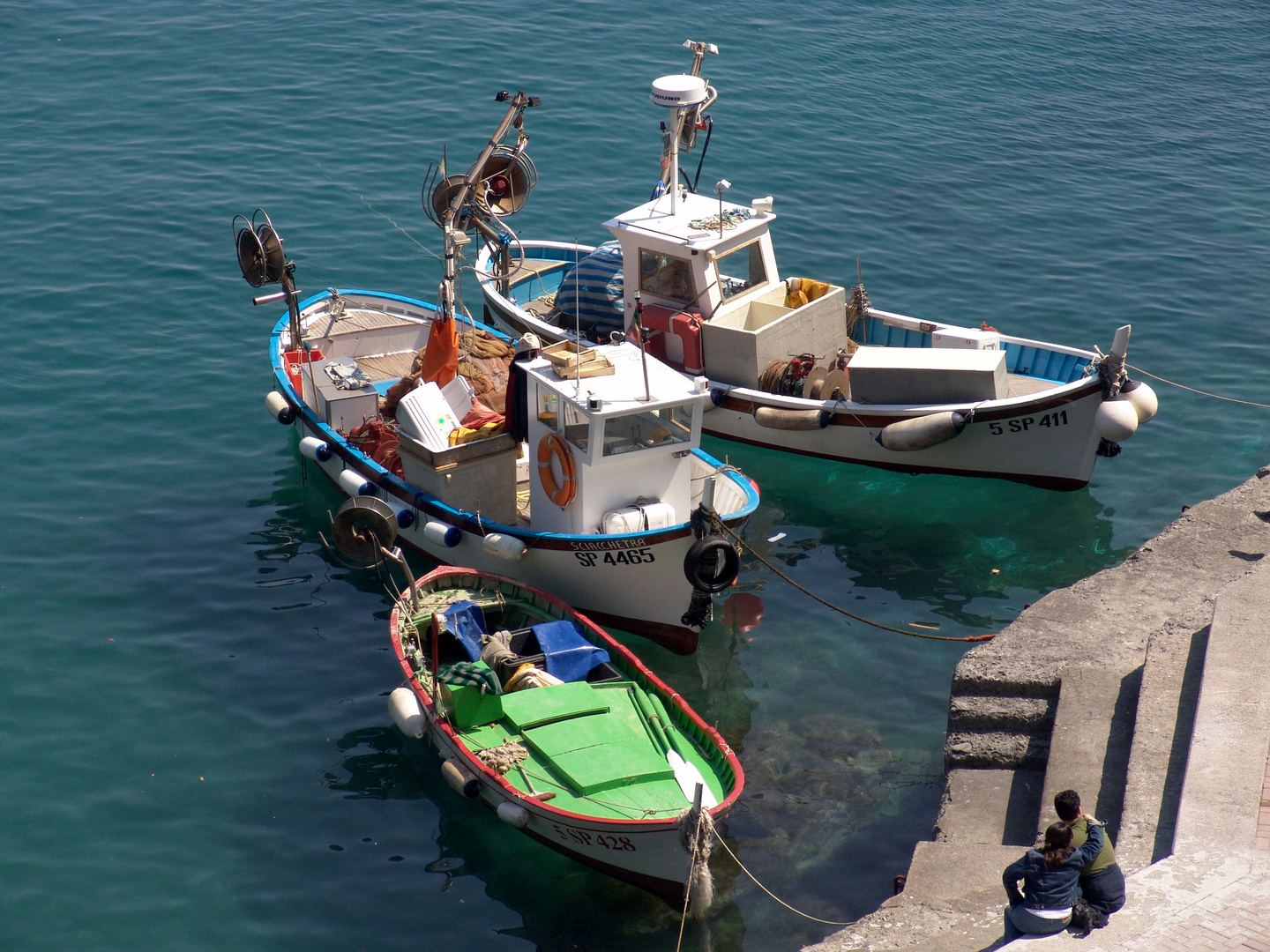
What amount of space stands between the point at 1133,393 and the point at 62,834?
12.0 metres

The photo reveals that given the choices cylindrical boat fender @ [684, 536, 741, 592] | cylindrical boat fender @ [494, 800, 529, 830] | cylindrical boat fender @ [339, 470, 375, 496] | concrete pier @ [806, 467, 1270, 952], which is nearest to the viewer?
concrete pier @ [806, 467, 1270, 952]

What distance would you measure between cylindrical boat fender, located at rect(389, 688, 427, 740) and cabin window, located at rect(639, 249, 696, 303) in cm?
750

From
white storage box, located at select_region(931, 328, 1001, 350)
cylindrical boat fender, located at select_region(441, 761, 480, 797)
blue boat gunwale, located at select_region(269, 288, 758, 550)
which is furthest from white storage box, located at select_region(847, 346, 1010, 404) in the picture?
cylindrical boat fender, located at select_region(441, 761, 480, 797)

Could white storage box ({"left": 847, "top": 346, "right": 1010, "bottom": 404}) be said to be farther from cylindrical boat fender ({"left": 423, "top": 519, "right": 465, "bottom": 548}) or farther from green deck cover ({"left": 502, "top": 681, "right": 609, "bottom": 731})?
green deck cover ({"left": 502, "top": 681, "right": 609, "bottom": 731})

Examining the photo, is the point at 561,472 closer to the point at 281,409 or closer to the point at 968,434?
the point at 281,409

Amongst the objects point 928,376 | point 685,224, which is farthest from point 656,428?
point 685,224

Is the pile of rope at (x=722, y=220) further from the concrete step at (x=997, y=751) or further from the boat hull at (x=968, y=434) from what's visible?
the concrete step at (x=997, y=751)

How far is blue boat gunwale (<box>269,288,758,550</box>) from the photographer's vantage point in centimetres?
1175

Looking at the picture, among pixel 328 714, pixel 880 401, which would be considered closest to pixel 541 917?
pixel 328 714

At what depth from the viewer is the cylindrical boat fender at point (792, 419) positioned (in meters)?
15.4

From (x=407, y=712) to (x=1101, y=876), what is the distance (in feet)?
19.4

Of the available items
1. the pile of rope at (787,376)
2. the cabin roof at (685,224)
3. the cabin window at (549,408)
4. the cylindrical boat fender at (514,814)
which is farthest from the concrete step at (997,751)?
the cabin roof at (685,224)

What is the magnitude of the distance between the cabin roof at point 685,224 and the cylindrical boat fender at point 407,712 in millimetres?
7583

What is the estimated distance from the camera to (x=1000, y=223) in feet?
73.9
